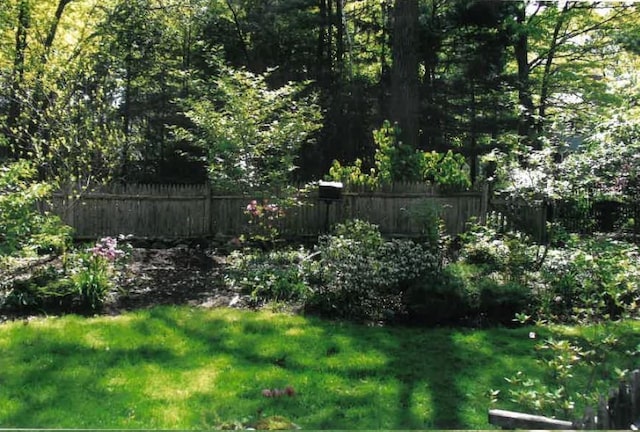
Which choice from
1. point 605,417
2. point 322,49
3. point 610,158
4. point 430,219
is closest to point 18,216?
point 430,219

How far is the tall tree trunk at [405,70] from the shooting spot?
30.3ft

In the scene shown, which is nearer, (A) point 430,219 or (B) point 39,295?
(B) point 39,295

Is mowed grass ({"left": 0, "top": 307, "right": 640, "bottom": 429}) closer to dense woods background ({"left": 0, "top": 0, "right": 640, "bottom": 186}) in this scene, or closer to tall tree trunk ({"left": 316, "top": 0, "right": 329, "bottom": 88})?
dense woods background ({"left": 0, "top": 0, "right": 640, "bottom": 186})

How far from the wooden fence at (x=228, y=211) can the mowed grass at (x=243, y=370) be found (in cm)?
319

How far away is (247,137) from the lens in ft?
23.2

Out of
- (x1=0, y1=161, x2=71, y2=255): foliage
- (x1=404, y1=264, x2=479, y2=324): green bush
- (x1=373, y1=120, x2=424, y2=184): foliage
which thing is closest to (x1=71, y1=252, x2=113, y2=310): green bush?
(x1=0, y1=161, x2=71, y2=255): foliage

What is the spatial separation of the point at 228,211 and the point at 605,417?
6490mm

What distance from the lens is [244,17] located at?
12.6 meters

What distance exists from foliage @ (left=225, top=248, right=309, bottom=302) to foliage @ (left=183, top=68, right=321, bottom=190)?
51.4 inches

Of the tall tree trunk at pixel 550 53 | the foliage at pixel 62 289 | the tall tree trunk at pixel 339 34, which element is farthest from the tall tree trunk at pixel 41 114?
the tall tree trunk at pixel 550 53

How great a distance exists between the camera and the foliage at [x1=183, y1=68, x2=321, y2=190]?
705 cm

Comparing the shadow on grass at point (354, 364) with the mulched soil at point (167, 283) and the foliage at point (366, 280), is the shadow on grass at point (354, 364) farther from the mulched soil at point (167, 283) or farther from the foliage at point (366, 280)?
the mulched soil at point (167, 283)

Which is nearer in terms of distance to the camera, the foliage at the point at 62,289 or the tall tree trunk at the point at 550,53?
the foliage at the point at 62,289

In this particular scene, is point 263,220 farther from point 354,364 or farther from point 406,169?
point 354,364
